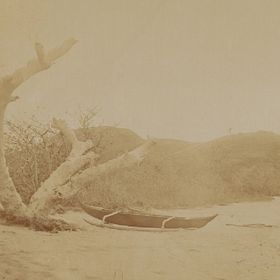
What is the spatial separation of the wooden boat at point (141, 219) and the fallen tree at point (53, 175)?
9.1 inches

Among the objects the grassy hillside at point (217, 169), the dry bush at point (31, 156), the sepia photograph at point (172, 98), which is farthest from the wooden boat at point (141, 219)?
the dry bush at point (31, 156)

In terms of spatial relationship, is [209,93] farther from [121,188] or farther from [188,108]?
[121,188]

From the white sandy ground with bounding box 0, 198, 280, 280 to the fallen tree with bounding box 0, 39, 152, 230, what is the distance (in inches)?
11.9

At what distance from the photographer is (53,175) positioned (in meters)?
3.40

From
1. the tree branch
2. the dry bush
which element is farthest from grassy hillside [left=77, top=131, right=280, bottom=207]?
the dry bush

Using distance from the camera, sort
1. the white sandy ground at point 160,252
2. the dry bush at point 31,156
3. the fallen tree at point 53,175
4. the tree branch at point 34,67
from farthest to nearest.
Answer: the dry bush at point 31,156
the fallen tree at point 53,175
the tree branch at point 34,67
the white sandy ground at point 160,252

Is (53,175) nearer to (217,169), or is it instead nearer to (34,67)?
(34,67)

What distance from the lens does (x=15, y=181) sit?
386 centimetres

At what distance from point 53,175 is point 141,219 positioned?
0.67 metres

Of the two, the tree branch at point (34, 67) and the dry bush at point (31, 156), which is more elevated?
the tree branch at point (34, 67)

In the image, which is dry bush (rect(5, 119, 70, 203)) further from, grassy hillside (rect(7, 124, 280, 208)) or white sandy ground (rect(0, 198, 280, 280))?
white sandy ground (rect(0, 198, 280, 280))

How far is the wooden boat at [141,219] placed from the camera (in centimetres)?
279

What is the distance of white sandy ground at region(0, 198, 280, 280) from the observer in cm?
232

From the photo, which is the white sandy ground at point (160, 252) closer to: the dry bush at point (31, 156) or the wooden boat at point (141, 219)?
the wooden boat at point (141, 219)
